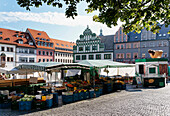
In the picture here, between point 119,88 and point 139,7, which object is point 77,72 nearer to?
point 119,88

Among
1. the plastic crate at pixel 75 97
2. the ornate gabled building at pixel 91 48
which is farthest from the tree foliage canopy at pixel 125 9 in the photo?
the ornate gabled building at pixel 91 48

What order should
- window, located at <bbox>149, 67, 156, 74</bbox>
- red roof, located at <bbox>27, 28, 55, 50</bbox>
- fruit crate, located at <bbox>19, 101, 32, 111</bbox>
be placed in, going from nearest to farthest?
fruit crate, located at <bbox>19, 101, 32, 111</bbox> < window, located at <bbox>149, 67, 156, 74</bbox> < red roof, located at <bbox>27, 28, 55, 50</bbox>

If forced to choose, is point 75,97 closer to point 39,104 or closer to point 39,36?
point 39,104

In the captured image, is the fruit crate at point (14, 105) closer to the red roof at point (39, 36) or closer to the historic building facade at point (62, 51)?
the red roof at point (39, 36)

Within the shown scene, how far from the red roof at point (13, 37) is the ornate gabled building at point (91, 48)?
12509 mm

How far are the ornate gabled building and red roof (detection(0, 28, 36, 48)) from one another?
41.0 ft

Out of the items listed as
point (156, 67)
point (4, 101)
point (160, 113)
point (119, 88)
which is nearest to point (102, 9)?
point (160, 113)

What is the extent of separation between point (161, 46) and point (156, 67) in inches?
904

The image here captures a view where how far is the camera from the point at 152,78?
19844mm

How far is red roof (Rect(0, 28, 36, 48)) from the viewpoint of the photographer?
40.3 meters

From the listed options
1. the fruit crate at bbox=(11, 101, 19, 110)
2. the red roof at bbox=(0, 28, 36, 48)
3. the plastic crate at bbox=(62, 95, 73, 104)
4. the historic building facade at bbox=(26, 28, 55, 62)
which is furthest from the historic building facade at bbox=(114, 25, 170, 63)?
the fruit crate at bbox=(11, 101, 19, 110)

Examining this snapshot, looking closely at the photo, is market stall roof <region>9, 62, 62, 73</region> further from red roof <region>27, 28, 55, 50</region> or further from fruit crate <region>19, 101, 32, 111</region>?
red roof <region>27, 28, 55, 50</region>

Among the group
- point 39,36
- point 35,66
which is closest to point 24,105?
point 35,66

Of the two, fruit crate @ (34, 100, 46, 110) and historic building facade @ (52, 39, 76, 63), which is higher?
historic building facade @ (52, 39, 76, 63)
